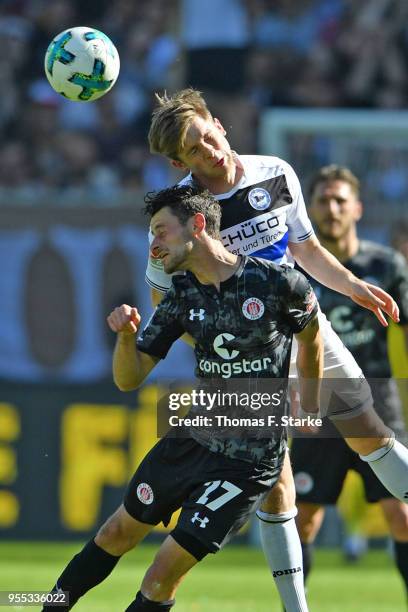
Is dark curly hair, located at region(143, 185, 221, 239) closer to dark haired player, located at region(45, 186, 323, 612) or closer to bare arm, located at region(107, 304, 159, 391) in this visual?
dark haired player, located at region(45, 186, 323, 612)

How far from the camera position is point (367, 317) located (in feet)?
24.3

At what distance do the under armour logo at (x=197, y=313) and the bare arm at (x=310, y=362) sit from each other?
1.46 feet

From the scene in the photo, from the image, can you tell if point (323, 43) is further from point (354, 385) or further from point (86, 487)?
point (354, 385)

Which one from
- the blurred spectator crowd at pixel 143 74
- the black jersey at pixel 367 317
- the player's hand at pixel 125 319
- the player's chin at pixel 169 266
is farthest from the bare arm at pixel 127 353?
the blurred spectator crowd at pixel 143 74

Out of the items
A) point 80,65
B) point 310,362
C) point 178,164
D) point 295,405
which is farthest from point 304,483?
point 80,65

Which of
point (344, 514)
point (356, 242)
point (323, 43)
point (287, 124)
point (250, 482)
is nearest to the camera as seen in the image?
point (250, 482)

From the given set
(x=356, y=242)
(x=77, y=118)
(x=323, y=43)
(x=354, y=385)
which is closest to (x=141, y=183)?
(x=77, y=118)

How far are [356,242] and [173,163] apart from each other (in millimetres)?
2065

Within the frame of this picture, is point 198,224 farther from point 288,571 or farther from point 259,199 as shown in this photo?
point 288,571

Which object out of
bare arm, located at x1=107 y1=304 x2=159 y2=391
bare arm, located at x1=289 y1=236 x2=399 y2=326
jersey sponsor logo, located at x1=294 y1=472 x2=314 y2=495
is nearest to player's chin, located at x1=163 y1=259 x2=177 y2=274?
bare arm, located at x1=107 y1=304 x2=159 y2=391

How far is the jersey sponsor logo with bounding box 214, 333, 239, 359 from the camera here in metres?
5.42

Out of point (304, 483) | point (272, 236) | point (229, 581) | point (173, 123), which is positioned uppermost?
point (173, 123)

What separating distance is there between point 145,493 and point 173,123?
1620 mm

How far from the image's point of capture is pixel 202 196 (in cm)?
552
